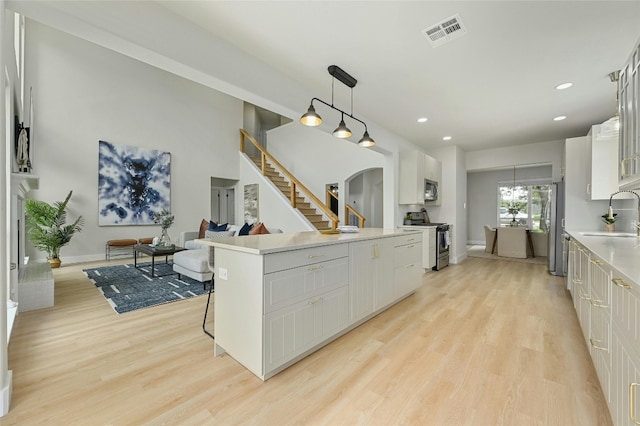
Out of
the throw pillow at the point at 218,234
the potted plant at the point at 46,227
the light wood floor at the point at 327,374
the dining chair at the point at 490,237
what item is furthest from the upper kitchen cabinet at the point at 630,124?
the potted plant at the point at 46,227

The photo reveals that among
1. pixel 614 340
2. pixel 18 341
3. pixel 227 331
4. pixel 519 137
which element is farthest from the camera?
pixel 519 137

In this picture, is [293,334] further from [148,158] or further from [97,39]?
[148,158]

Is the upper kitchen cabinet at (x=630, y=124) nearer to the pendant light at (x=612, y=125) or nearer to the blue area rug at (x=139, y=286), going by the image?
the pendant light at (x=612, y=125)

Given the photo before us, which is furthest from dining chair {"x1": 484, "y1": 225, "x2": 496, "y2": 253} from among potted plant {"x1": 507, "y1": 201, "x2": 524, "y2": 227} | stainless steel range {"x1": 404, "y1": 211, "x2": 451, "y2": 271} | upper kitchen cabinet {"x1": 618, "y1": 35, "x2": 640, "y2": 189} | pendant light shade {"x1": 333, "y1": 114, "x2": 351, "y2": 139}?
pendant light shade {"x1": 333, "y1": 114, "x2": 351, "y2": 139}

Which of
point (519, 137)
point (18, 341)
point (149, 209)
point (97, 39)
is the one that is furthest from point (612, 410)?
point (149, 209)

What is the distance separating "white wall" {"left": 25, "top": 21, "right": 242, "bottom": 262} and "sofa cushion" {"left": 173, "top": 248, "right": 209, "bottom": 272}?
9.82 feet

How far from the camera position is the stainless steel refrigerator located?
188 inches

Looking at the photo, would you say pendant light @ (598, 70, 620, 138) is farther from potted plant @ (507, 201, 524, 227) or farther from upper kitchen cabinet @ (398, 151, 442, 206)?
potted plant @ (507, 201, 524, 227)

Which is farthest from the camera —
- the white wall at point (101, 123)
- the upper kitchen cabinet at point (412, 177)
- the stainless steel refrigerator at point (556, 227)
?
the white wall at point (101, 123)

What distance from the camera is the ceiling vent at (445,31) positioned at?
2.21 m

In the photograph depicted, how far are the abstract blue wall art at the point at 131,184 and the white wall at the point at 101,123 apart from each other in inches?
5.3

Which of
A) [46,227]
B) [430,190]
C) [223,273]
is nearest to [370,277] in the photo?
[223,273]

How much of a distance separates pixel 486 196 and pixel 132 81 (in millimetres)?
10741

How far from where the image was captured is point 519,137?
5.52 meters
